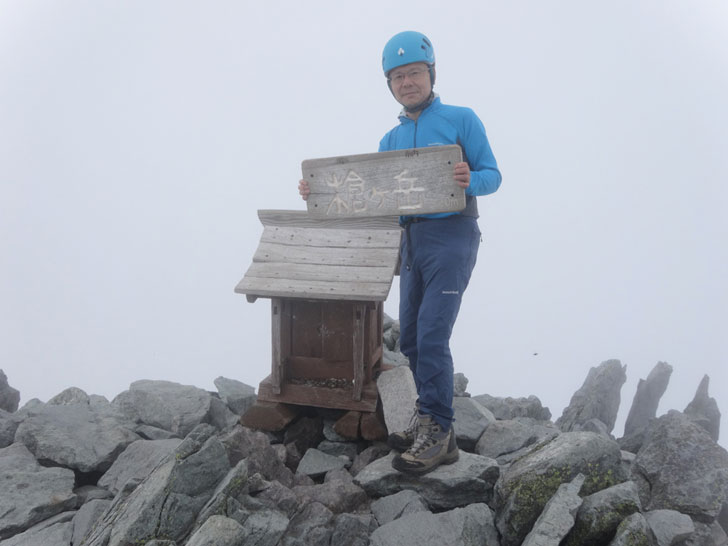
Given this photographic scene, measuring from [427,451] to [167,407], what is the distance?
3559 millimetres

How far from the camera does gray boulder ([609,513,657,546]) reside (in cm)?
364

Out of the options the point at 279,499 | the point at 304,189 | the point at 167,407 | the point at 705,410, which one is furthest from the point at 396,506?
the point at 705,410

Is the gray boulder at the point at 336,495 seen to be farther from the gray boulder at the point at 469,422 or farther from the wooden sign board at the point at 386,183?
the wooden sign board at the point at 386,183

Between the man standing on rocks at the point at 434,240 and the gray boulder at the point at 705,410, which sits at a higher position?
A: the man standing on rocks at the point at 434,240

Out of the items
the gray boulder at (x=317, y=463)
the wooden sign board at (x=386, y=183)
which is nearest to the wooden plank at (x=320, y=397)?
the gray boulder at (x=317, y=463)

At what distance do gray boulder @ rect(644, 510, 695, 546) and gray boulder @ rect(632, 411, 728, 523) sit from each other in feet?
1.46

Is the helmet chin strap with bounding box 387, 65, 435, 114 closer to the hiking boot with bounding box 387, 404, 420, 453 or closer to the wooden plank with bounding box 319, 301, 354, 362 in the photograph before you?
the wooden plank with bounding box 319, 301, 354, 362

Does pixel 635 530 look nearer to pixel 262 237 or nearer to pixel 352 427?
pixel 352 427

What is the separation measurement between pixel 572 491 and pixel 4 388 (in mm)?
7806

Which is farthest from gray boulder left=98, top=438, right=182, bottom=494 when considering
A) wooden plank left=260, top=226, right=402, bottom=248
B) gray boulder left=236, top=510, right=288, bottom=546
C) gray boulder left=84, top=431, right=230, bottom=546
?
wooden plank left=260, top=226, right=402, bottom=248

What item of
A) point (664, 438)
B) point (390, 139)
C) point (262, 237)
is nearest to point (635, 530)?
point (664, 438)

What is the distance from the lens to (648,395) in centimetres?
917

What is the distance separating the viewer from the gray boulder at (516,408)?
27.0ft

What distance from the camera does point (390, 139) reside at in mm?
5934
